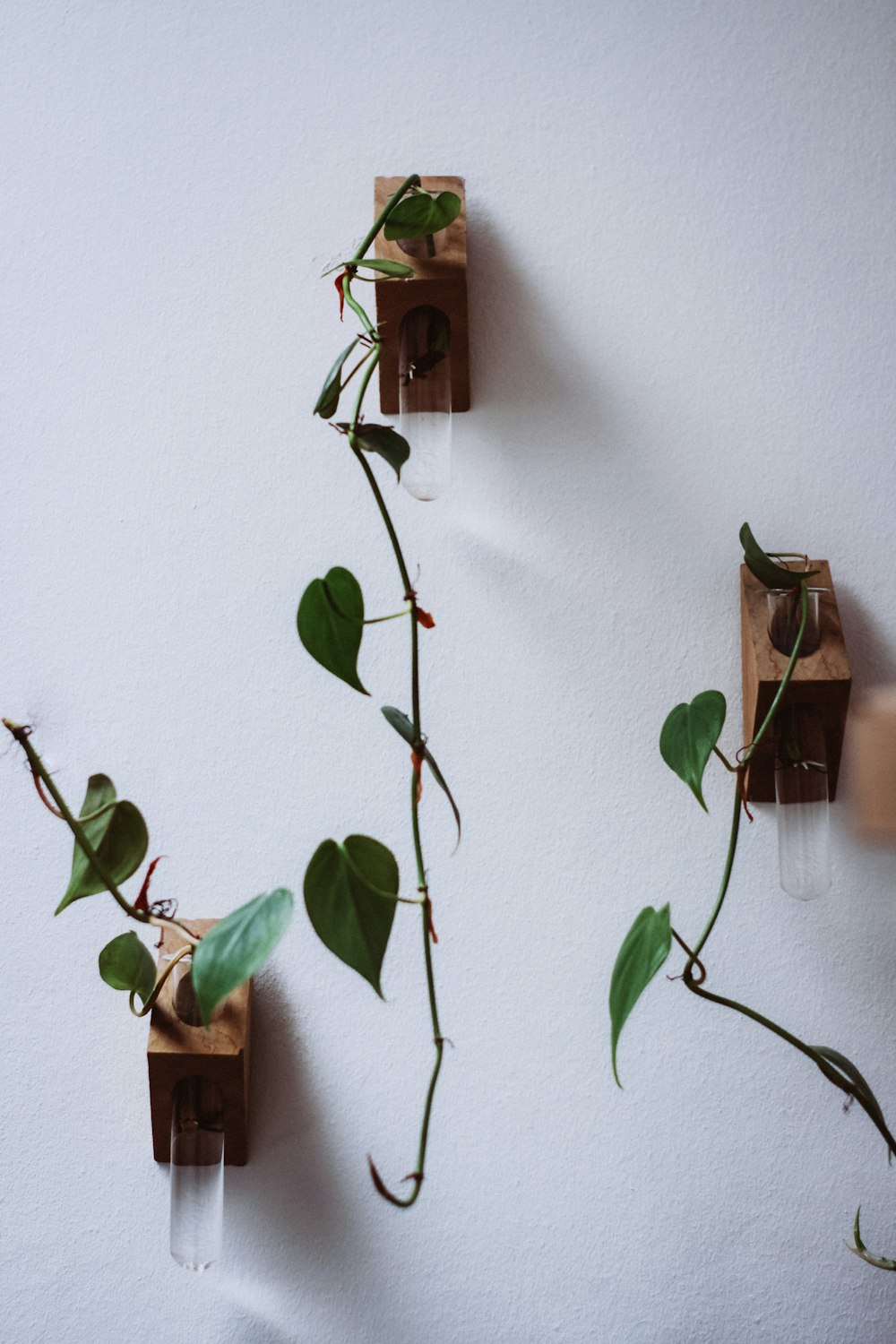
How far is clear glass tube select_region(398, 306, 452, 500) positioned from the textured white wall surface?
0.31ft

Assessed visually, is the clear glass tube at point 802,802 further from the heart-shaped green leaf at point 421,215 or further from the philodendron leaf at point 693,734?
the heart-shaped green leaf at point 421,215

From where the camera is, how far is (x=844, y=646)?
1099 millimetres

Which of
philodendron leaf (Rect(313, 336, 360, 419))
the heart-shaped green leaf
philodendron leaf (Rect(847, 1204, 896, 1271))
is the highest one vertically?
the heart-shaped green leaf

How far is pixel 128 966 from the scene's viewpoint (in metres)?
1.08

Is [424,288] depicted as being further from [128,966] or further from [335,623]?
[128,966]

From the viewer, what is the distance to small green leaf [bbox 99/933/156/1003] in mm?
1074

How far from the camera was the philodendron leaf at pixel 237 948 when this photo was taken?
2.61 feet

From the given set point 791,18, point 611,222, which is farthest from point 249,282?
point 791,18

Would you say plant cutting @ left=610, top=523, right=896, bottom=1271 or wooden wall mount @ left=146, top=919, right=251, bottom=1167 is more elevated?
plant cutting @ left=610, top=523, right=896, bottom=1271

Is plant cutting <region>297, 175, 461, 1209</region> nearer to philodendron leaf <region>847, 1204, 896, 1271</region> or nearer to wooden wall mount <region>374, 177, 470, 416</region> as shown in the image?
wooden wall mount <region>374, 177, 470, 416</region>

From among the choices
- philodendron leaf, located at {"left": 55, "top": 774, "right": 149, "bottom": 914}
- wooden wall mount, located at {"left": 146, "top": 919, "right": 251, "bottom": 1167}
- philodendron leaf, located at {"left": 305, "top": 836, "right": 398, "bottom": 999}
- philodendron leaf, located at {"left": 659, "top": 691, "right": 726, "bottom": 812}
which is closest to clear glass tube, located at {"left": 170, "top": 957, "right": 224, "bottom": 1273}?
wooden wall mount, located at {"left": 146, "top": 919, "right": 251, "bottom": 1167}

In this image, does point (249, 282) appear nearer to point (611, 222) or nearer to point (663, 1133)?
point (611, 222)

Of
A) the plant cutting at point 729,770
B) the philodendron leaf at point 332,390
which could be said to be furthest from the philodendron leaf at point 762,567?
the philodendron leaf at point 332,390

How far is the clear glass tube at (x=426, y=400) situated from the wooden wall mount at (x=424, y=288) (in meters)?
0.01
